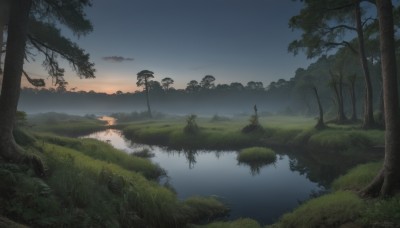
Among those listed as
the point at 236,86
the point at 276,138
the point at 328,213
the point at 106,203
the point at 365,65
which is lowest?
the point at 328,213

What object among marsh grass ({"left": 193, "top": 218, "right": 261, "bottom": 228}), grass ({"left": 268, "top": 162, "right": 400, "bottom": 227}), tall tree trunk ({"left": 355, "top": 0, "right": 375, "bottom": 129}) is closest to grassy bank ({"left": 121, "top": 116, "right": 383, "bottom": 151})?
tall tree trunk ({"left": 355, "top": 0, "right": 375, "bottom": 129})

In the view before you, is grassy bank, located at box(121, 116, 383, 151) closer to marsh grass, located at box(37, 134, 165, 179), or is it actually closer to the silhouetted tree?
marsh grass, located at box(37, 134, 165, 179)

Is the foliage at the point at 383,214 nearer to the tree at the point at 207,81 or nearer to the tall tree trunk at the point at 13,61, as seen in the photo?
the tall tree trunk at the point at 13,61

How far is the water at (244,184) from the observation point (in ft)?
52.1

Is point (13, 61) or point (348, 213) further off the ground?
point (13, 61)

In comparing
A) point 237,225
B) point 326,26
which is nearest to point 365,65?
point 326,26

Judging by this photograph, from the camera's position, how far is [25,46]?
15164 millimetres

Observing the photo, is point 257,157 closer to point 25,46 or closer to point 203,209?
point 203,209

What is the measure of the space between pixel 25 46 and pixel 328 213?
15.5 meters

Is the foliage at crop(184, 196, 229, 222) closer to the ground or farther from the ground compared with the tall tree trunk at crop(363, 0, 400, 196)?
closer to the ground

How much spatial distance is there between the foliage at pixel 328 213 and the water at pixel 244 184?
→ 218 centimetres

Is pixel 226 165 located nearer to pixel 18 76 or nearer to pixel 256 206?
pixel 256 206

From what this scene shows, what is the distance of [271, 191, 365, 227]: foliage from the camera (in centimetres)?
1011

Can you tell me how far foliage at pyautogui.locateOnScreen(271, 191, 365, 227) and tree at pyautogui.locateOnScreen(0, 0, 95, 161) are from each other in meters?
10.6
